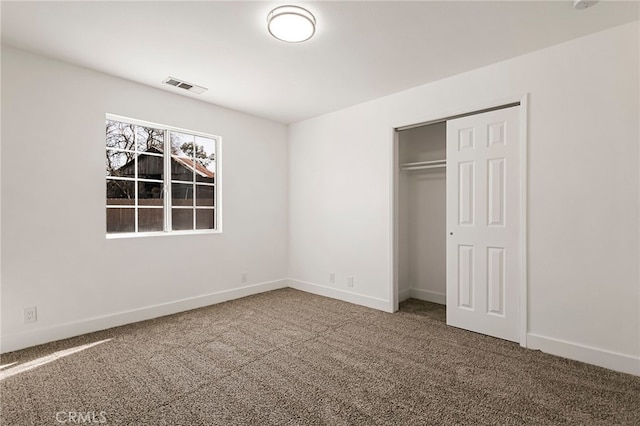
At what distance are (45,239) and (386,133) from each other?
3642 millimetres

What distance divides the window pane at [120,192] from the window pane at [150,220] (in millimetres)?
173

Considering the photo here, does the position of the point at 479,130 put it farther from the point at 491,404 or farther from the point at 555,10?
the point at 491,404

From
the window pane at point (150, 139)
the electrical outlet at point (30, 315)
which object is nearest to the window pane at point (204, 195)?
the window pane at point (150, 139)

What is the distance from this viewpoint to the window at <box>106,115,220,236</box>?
3449 millimetres

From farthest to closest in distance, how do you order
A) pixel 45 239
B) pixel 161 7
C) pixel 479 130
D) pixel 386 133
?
pixel 386 133 < pixel 479 130 < pixel 45 239 < pixel 161 7

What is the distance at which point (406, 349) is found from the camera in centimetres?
275

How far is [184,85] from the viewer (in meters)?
3.48

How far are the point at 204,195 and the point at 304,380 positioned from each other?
9.26 feet

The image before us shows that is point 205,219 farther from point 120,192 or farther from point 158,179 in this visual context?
point 120,192

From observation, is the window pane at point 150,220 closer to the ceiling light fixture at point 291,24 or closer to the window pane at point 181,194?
the window pane at point 181,194

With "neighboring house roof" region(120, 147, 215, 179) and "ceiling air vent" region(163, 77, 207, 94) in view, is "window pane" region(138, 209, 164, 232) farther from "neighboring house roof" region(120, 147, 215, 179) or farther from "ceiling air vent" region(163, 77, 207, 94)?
"ceiling air vent" region(163, 77, 207, 94)

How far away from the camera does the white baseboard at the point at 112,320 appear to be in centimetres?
272

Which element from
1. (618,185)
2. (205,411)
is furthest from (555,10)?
(205,411)

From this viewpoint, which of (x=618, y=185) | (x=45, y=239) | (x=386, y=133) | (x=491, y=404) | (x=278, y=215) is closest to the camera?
(x=491, y=404)
